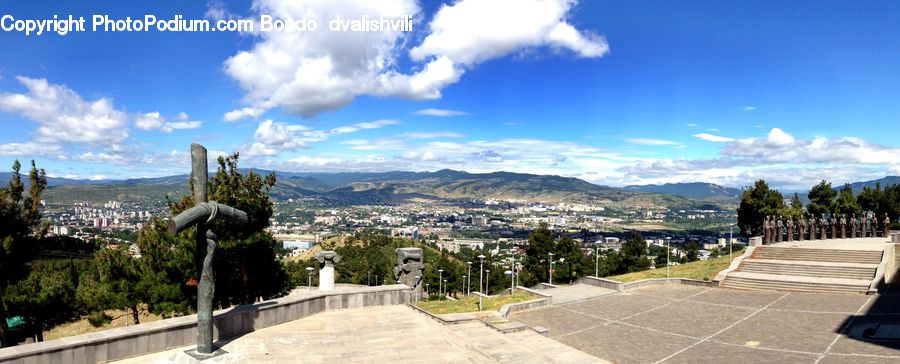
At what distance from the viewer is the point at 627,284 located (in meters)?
28.2

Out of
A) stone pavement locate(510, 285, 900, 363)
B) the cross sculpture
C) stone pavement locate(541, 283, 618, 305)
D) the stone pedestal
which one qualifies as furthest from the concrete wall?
stone pavement locate(541, 283, 618, 305)

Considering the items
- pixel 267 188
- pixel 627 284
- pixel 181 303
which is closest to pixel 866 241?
pixel 627 284

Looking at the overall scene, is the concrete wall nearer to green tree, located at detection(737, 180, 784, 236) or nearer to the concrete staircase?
the concrete staircase

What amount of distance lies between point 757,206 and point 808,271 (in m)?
19.4

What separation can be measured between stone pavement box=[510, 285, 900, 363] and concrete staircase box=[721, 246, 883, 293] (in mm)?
1245

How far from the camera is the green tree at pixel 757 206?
45.9 m

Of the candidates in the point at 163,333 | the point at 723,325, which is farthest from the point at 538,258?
the point at 163,333

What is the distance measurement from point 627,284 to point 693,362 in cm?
1348

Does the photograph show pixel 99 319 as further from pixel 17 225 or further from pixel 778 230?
pixel 778 230

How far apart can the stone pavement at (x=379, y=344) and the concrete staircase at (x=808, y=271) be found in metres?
17.1

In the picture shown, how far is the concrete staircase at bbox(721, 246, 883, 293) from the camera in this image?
85.4 ft

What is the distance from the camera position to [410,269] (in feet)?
73.6

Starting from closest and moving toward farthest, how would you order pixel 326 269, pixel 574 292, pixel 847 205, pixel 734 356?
pixel 734 356 < pixel 326 269 < pixel 574 292 < pixel 847 205

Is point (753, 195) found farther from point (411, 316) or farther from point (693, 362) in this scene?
point (411, 316)
